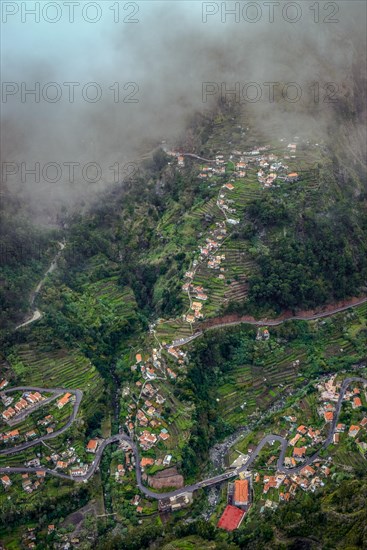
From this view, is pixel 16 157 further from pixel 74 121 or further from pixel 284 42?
pixel 284 42

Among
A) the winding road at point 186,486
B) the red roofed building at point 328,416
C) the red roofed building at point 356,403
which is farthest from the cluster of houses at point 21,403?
the red roofed building at point 356,403

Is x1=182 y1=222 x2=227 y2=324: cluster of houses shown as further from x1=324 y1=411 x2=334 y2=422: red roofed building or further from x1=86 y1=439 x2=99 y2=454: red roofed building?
x1=324 y1=411 x2=334 y2=422: red roofed building

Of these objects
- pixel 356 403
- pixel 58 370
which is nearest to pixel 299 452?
pixel 356 403

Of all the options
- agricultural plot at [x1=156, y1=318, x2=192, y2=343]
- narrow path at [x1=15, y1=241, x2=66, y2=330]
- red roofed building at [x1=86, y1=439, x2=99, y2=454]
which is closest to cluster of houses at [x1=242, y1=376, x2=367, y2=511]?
agricultural plot at [x1=156, y1=318, x2=192, y2=343]

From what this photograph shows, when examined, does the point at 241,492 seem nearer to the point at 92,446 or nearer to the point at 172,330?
the point at 92,446

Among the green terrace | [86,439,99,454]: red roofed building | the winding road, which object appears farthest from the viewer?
the green terrace

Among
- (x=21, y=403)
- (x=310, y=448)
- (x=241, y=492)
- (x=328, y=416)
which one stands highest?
(x=21, y=403)
